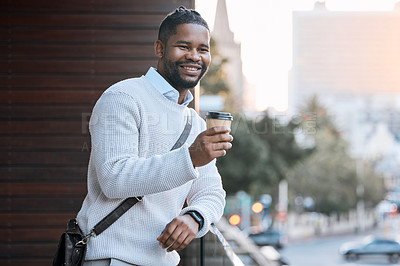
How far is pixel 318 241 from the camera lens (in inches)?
Result: 1759

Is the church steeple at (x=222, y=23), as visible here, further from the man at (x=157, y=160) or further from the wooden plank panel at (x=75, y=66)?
the man at (x=157, y=160)

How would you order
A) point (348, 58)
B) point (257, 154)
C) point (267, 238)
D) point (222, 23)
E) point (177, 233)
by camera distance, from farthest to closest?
point (348, 58), point (222, 23), point (267, 238), point (257, 154), point (177, 233)

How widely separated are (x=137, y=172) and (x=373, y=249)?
3434 cm

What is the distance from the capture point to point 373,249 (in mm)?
33531

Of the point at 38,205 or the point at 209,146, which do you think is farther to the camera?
the point at 38,205

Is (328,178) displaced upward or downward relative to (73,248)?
downward

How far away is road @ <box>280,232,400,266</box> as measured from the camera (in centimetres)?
3241

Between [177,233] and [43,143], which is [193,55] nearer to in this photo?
[177,233]

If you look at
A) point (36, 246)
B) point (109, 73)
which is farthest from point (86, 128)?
point (36, 246)

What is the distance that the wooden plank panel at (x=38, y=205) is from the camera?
3.73 meters

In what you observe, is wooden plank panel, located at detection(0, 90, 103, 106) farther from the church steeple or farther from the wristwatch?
the church steeple

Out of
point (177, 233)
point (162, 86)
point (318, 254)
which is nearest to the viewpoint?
point (177, 233)

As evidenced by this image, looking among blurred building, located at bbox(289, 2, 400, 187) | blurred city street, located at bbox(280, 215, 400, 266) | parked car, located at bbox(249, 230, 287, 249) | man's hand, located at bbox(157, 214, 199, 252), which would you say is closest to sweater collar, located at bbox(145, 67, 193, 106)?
man's hand, located at bbox(157, 214, 199, 252)

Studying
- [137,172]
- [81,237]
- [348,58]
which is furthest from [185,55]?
[348,58]
